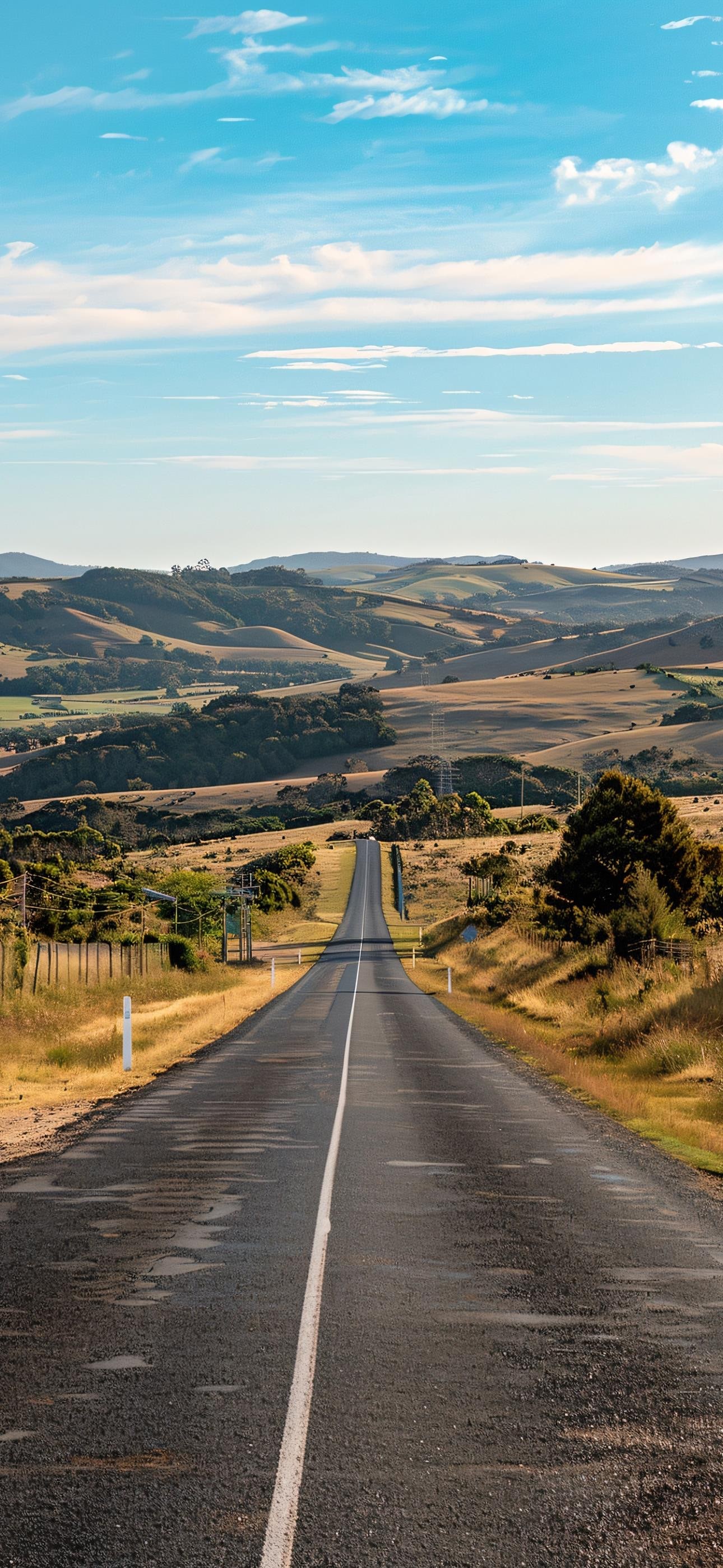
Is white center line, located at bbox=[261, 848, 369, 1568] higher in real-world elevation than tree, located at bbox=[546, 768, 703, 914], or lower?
lower

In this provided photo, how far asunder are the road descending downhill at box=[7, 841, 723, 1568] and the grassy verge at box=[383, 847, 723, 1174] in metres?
2.04

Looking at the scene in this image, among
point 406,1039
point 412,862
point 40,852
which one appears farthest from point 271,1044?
point 412,862

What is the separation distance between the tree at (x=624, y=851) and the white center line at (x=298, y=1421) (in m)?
29.1

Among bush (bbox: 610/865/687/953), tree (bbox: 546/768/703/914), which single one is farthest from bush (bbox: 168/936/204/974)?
bush (bbox: 610/865/687/953)

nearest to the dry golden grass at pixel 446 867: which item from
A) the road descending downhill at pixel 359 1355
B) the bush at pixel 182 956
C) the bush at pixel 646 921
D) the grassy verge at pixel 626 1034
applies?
the bush at pixel 182 956

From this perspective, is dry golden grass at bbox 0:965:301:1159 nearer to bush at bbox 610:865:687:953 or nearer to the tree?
bush at bbox 610:865:687:953

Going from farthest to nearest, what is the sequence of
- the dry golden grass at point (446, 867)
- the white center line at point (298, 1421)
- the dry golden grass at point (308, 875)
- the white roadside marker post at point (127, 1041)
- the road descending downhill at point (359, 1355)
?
the dry golden grass at point (446, 867) < the dry golden grass at point (308, 875) < the white roadside marker post at point (127, 1041) < the road descending downhill at point (359, 1355) < the white center line at point (298, 1421)

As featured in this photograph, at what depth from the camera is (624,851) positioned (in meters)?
40.0

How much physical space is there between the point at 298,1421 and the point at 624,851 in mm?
35036

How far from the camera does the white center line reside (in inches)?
195

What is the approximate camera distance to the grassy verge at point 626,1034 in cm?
1697

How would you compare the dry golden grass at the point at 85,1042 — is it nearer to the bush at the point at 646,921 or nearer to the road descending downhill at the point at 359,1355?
the road descending downhill at the point at 359,1355

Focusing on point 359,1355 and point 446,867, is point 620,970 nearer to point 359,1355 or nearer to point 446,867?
point 359,1355

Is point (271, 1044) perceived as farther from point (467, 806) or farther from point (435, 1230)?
point (467, 806)
